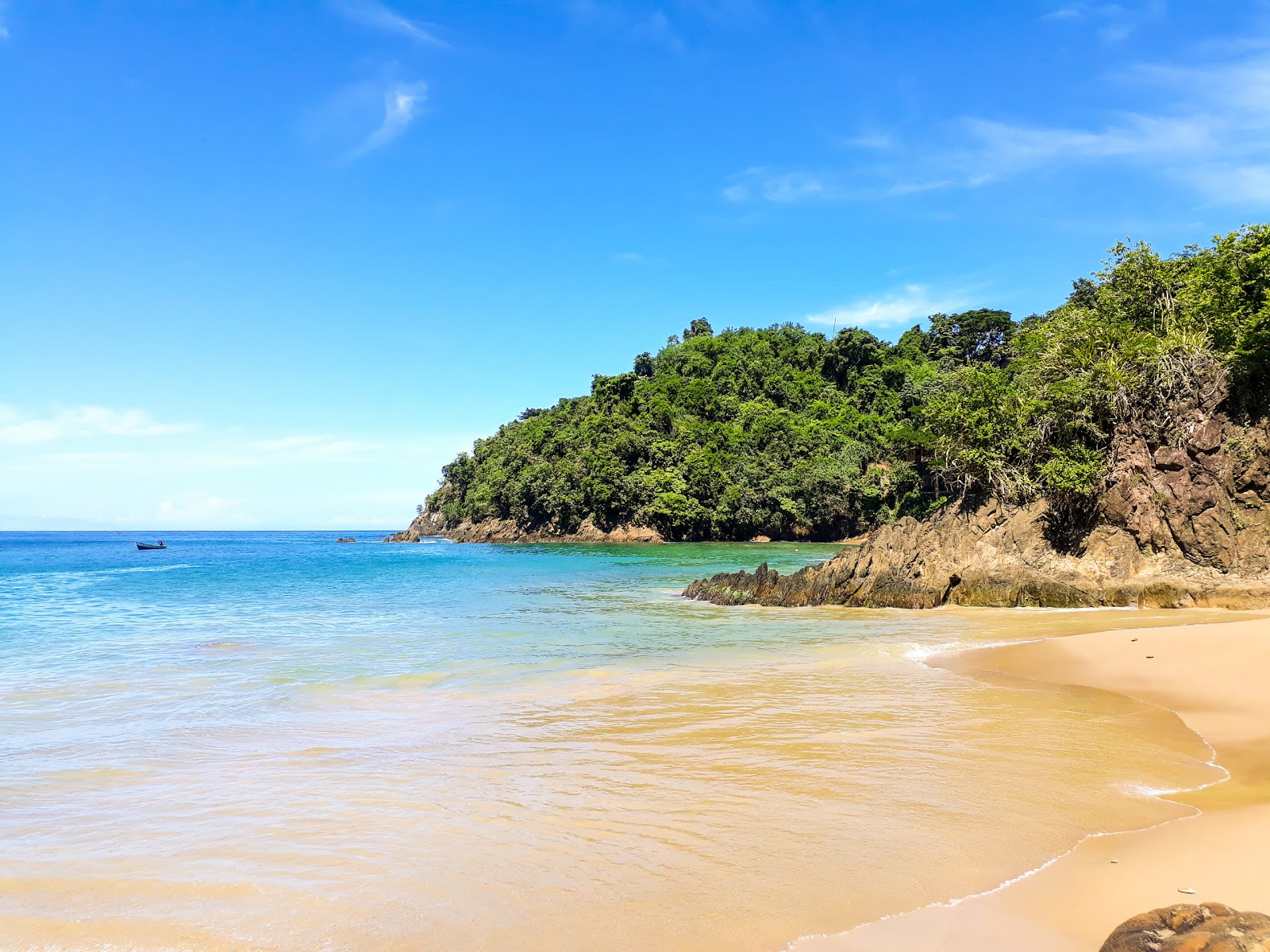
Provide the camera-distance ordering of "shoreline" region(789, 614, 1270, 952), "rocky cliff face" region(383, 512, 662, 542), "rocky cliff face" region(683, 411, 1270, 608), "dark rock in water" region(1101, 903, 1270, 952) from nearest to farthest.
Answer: "dark rock in water" region(1101, 903, 1270, 952), "shoreline" region(789, 614, 1270, 952), "rocky cliff face" region(683, 411, 1270, 608), "rocky cliff face" region(383, 512, 662, 542)

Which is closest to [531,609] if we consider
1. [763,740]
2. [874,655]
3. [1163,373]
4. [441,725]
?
[874,655]

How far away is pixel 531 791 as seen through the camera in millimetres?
5805

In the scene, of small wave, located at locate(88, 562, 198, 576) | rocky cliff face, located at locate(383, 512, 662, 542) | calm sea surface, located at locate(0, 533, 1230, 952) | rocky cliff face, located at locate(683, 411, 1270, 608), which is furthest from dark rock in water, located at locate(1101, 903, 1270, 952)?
rocky cliff face, located at locate(383, 512, 662, 542)

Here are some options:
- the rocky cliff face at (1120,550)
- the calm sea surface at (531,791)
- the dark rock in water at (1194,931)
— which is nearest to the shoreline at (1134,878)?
the calm sea surface at (531,791)

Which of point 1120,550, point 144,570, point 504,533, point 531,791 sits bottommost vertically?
point 144,570

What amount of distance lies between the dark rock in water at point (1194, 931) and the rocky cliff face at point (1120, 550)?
17.8 meters

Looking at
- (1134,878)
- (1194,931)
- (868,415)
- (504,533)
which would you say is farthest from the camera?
(504,533)

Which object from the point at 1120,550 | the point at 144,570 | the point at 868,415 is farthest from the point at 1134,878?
the point at 868,415

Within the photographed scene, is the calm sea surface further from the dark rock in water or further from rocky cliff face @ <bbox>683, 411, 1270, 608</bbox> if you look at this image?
rocky cliff face @ <bbox>683, 411, 1270, 608</bbox>

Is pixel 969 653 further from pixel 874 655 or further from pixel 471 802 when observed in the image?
pixel 471 802

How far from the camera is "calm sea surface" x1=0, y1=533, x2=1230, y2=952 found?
12.8ft

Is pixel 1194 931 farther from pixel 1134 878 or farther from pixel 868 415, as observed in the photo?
pixel 868 415

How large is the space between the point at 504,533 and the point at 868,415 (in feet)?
136

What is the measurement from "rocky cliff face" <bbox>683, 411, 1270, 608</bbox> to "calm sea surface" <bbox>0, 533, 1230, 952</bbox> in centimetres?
826
